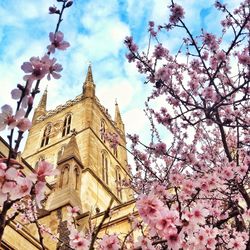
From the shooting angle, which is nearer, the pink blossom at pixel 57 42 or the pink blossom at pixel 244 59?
the pink blossom at pixel 57 42

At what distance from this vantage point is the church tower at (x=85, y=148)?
21.7 meters

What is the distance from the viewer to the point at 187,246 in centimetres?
317

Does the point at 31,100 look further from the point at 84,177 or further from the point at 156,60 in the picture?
the point at 84,177

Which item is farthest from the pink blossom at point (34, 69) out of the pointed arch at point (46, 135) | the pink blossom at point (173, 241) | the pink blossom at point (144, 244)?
the pointed arch at point (46, 135)

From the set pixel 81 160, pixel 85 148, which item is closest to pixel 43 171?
pixel 81 160

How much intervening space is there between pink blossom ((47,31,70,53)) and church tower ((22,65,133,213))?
593 inches

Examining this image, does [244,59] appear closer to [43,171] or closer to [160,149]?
[160,149]

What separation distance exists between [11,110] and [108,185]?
26.5m

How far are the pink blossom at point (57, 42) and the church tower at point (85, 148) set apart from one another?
593 inches

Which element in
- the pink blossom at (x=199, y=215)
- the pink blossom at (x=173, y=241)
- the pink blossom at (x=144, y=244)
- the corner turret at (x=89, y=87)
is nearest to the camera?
the pink blossom at (x=173, y=241)

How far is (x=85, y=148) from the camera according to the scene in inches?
1108

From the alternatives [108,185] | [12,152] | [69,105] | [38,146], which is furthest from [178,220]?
[69,105]

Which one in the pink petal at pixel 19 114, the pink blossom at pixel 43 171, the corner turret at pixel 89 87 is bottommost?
the pink blossom at pixel 43 171

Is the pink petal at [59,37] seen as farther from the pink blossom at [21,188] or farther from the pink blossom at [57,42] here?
the pink blossom at [21,188]
